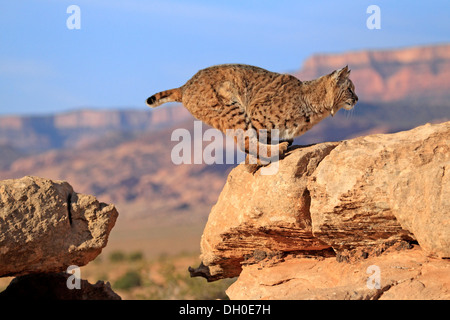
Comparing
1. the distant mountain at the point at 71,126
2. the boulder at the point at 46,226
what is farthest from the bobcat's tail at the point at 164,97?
the distant mountain at the point at 71,126

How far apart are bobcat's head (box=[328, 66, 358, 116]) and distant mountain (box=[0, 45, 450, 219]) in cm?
5287

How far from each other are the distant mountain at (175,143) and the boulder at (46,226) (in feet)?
181

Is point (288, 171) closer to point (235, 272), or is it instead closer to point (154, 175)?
point (235, 272)

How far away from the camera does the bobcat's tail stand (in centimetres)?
1116

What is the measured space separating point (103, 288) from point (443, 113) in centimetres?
9349

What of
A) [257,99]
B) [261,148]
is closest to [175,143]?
[257,99]

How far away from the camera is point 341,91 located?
11422 millimetres

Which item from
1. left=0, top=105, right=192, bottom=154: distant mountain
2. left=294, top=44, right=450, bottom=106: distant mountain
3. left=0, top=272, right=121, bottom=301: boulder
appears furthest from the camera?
left=0, top=105, right=192, bottom=154: distant mountain

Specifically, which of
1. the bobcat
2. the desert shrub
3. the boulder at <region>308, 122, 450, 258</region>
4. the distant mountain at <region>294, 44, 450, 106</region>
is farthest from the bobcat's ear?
the distant mountain at <region>294, 44, 450, 106</region>

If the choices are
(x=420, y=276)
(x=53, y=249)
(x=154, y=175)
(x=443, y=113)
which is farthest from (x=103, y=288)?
(x=443, y=113)

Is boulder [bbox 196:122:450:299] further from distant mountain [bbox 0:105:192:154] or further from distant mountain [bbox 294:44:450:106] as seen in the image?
distant mountain [bbox 0:105:192:154]

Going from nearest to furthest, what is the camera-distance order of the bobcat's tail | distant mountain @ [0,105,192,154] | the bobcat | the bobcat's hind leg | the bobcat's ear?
the bobcat's hind leg → the bobcat → the bobcat's tail → the bobcat's ear → distant mountain @ [0,105,192,154]

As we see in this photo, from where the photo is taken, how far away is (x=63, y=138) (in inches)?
7377

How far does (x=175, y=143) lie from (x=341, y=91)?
8725 centimetres
